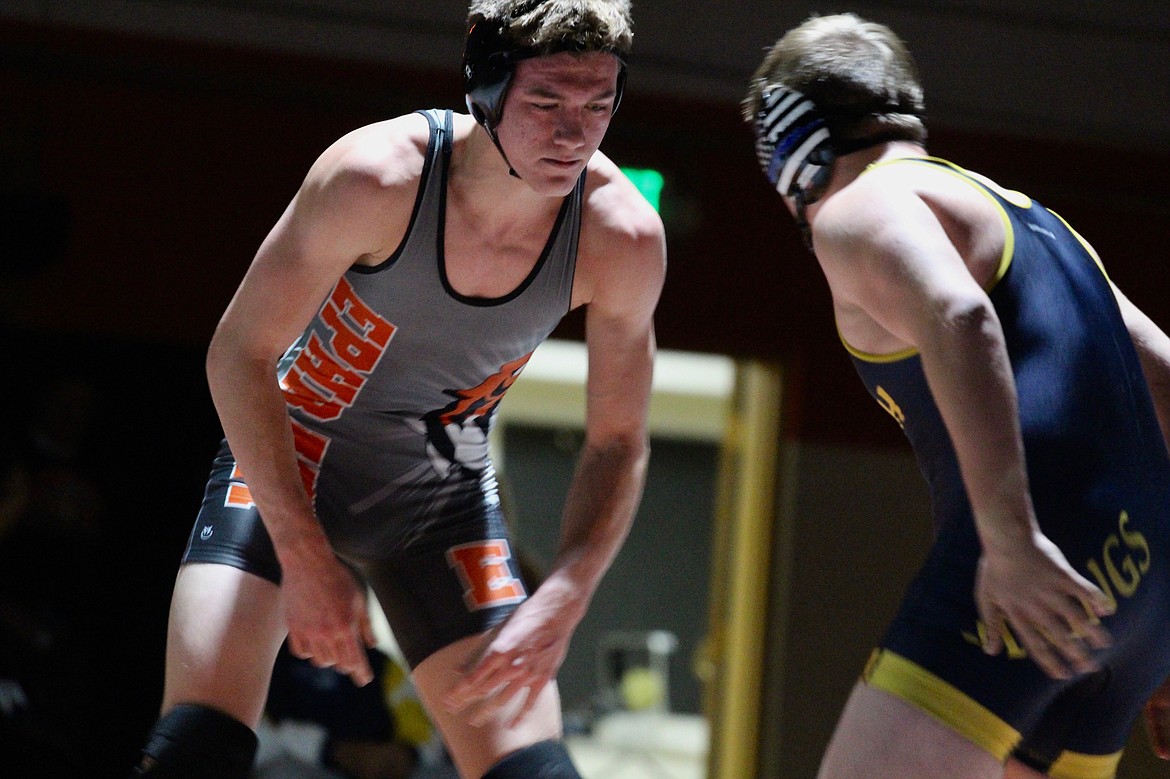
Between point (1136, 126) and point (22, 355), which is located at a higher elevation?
point (1136, 126)

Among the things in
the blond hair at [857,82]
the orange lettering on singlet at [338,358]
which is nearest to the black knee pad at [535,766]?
the orange lettering on singlet at [338,358]

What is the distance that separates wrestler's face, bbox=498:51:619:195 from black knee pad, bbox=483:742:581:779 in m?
0.83

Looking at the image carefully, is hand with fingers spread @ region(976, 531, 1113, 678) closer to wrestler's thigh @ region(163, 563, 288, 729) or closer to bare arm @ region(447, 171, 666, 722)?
bare arm @ region(447, 171, 666, 722)

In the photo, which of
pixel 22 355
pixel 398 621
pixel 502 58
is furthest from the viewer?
pixel 22 355

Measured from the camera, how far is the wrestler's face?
191 centimetres

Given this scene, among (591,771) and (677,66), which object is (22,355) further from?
(591,771)

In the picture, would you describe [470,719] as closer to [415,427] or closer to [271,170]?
[415,427]

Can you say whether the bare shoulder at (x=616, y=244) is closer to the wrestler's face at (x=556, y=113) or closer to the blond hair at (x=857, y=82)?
the wrestler's face at (x=556, y=113)

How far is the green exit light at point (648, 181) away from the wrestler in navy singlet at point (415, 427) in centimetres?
291

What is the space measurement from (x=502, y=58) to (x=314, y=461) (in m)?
0.76

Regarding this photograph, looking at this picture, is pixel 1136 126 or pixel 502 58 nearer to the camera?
pixel 502 58

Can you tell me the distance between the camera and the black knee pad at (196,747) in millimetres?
1965

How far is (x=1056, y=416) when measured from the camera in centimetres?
168

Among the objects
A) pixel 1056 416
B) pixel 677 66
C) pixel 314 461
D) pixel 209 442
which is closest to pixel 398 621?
pixel 314 461
